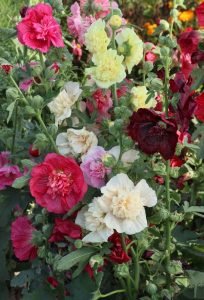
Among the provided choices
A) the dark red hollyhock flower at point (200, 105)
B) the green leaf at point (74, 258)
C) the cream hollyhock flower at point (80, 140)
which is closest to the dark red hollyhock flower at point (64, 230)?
the green leaf at point (74, 258)

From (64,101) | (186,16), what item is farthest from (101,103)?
(186,16)

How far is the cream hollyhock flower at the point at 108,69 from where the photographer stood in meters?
1.44

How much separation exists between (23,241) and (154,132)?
0.54 meters

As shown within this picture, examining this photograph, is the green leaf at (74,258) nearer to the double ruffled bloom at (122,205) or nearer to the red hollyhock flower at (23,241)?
the double ruffled bloom at (122,205)

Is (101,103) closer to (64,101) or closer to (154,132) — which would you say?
(64,101)

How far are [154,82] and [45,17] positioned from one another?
36 centimetres

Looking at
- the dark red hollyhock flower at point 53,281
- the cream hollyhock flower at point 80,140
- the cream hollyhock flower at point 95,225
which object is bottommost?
the dark red hollyhock flower at point 53,281

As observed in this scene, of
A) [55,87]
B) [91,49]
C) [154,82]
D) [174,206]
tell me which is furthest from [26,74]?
[174,206]

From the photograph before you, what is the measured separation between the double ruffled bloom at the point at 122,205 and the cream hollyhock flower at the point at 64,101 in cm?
28

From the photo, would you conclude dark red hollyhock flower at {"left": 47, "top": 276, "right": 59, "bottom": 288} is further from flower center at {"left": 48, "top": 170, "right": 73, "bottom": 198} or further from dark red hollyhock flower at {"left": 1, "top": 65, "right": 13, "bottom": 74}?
dark red hollyhock flower at {"left": 1, "top": 65, "right": 13, "bottom": 74}

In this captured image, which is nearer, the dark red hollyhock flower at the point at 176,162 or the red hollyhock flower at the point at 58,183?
the red hollyhock flower at the point at 58,183

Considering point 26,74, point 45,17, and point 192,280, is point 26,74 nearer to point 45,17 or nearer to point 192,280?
point 45,17

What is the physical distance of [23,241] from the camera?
1.67 m

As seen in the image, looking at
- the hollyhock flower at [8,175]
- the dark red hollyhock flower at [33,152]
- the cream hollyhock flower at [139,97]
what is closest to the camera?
the cream hollyhock flower at [139,97]
